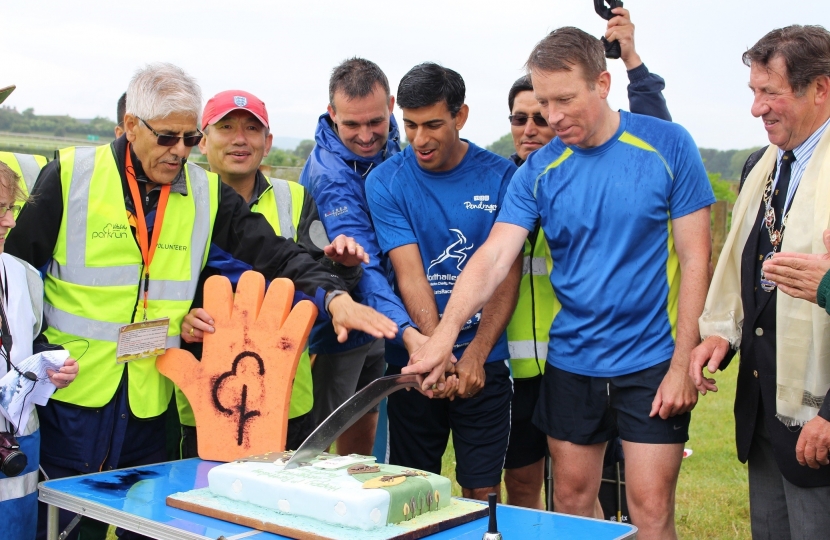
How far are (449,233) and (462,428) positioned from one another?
3.01 feet

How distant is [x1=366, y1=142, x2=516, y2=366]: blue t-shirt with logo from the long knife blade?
2.83 ft

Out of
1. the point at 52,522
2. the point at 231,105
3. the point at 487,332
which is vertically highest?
the point at 231,105

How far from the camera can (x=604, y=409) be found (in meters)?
3.36

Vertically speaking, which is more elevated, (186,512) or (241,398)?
(241,398)

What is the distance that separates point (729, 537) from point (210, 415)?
134 inches

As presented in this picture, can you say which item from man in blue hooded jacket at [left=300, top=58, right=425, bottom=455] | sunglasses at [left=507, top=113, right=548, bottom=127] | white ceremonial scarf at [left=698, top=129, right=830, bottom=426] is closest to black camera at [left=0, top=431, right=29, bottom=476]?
man in blue hooded jacket at [left=300, top=58, right=425, bottom=455]

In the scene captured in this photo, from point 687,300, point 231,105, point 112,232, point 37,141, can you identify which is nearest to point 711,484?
point 687,300

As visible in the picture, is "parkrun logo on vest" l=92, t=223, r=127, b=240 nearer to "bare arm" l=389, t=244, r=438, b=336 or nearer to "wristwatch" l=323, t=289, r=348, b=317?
"wristwatch" l=323, t=289, r=348, b=317

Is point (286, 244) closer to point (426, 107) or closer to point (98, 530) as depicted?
point (426, 107)

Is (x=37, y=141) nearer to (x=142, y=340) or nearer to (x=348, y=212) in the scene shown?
(x=348, y=212)

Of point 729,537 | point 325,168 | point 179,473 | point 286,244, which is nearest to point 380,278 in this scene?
point 286,244

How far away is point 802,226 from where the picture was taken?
9.48 ft

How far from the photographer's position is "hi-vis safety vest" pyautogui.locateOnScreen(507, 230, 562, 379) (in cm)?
398

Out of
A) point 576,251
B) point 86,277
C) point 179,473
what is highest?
point 576,251
